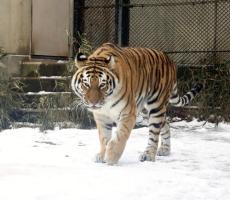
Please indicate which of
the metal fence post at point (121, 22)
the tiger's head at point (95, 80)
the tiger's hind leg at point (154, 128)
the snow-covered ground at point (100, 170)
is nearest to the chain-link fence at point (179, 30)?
the metal fence post at point (121, 22)

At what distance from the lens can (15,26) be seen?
376 inches

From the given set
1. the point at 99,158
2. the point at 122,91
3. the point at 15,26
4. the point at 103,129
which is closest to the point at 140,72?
the point at 122,91

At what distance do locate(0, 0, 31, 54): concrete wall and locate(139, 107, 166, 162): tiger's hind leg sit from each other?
3.50 m

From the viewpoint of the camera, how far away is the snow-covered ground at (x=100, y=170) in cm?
474

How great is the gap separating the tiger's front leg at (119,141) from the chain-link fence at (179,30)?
4.05 metres

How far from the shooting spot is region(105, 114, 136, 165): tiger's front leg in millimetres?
6070

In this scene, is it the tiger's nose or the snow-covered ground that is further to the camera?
the tiger's nose

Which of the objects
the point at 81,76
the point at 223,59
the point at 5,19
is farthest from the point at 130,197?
the point at 223,59

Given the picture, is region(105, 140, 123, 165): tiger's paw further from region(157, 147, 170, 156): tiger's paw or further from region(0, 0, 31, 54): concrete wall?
region(0, 0, 31, 54): concrete wall

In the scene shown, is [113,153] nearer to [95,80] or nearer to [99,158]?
[99,158]

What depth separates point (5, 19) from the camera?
946cm

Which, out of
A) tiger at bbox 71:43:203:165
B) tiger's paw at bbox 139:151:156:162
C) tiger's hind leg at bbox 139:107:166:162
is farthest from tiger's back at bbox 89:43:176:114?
tiger's paw at bbox 139:151:156:162

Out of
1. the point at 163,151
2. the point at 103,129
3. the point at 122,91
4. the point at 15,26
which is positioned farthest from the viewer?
the point at 15,26

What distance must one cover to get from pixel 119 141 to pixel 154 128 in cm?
75
